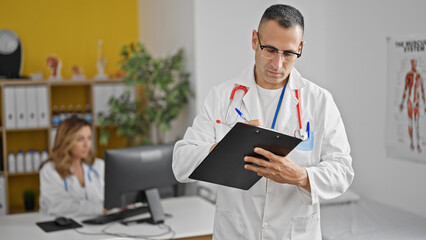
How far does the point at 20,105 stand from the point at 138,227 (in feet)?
7.55

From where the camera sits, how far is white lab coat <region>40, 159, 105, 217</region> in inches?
125

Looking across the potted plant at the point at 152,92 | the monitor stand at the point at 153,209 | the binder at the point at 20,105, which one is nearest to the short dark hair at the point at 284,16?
the monitor stand at the point at 153,209

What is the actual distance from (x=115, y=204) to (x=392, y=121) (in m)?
1.82

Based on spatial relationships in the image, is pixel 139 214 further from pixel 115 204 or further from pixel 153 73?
pixel 153 73

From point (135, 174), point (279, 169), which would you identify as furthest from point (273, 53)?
point (135, 174)

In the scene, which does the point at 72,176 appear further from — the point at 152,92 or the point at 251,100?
the point at 251,100

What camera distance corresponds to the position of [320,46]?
404cm

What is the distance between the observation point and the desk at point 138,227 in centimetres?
273

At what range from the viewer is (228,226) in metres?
1.94

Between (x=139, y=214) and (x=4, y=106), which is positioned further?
(x=4, y=106)

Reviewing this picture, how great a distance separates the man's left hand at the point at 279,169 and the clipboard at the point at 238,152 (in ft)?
0.08

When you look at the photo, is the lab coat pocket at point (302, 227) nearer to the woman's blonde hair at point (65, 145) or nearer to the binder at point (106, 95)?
the woman's blonde hair at point (65, 145)

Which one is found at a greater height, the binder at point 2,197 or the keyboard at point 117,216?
the keyboard at point 117,216

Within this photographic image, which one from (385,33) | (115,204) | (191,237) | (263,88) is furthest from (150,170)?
(385,33)
